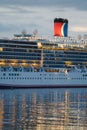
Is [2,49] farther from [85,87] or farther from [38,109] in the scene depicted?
[38,109]

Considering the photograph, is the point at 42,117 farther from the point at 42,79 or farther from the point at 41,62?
the point at 41,62

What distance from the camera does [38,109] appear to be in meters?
53.4

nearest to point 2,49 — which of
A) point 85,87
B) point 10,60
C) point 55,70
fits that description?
point 10,60

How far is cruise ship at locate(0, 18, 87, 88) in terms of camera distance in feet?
332

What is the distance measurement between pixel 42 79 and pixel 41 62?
3.15 metres

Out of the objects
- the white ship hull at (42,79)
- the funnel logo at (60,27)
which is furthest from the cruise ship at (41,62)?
the funnel logo at (60,27)

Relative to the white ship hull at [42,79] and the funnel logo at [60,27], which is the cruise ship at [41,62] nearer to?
the white ship hull at [42,79]

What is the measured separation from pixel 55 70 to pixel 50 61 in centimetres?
174

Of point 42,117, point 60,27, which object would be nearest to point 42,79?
point 60,27

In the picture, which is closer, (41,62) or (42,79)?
(42,79)

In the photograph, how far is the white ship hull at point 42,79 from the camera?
99500mm

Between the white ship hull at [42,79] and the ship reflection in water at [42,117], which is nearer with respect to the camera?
the ship reflection in water at [42,117]

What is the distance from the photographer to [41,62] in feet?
344

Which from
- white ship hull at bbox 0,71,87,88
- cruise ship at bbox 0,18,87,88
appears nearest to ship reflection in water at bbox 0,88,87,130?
white ship hull at bbox 0,71,87,88
